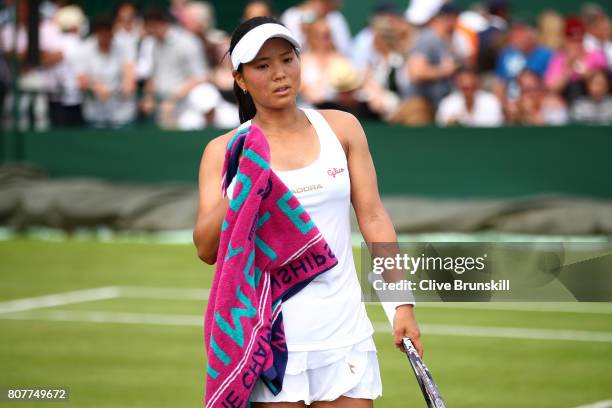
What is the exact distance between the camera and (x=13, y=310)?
11.4 m

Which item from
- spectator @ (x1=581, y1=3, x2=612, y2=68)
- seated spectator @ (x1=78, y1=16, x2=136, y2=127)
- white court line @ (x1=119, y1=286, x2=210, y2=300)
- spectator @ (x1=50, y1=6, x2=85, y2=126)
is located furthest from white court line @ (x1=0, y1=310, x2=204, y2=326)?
spectator @ (x1=50, y1=6, x2=85, y2=126)

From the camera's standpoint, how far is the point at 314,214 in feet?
14.3

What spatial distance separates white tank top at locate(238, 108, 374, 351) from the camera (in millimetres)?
4316

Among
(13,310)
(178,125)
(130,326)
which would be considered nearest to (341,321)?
(130,326)

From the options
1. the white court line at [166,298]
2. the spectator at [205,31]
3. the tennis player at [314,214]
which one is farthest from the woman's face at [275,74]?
the spectator at [205,31]

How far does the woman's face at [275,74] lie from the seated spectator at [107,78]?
13681 millimetres

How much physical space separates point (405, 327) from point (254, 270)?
1.78 ft

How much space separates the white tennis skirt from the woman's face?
0.86m

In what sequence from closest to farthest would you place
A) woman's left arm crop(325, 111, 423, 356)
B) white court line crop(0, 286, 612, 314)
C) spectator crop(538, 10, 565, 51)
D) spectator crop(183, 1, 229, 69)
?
woman's left arm crop(325, 111, 423, 356) < white court line crop(0, 286, 612, 314) < spectator crop(538, 10, 565, 51) < spectator crop(183, 1, 229, 69)

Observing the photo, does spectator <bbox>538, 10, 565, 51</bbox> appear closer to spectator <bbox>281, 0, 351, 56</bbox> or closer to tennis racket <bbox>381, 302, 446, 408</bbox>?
spectator <bbox>281, 0, 351, 56</bbox>

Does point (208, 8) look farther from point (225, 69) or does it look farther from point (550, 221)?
point (550, 221)

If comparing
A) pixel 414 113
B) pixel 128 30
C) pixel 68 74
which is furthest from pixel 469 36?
pixel 68 74

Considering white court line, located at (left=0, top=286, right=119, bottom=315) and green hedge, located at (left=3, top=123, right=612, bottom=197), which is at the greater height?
green hedge, located at (left=3, top=123, right=612, bottom=197)

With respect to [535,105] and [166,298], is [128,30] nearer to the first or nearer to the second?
[535,105]
